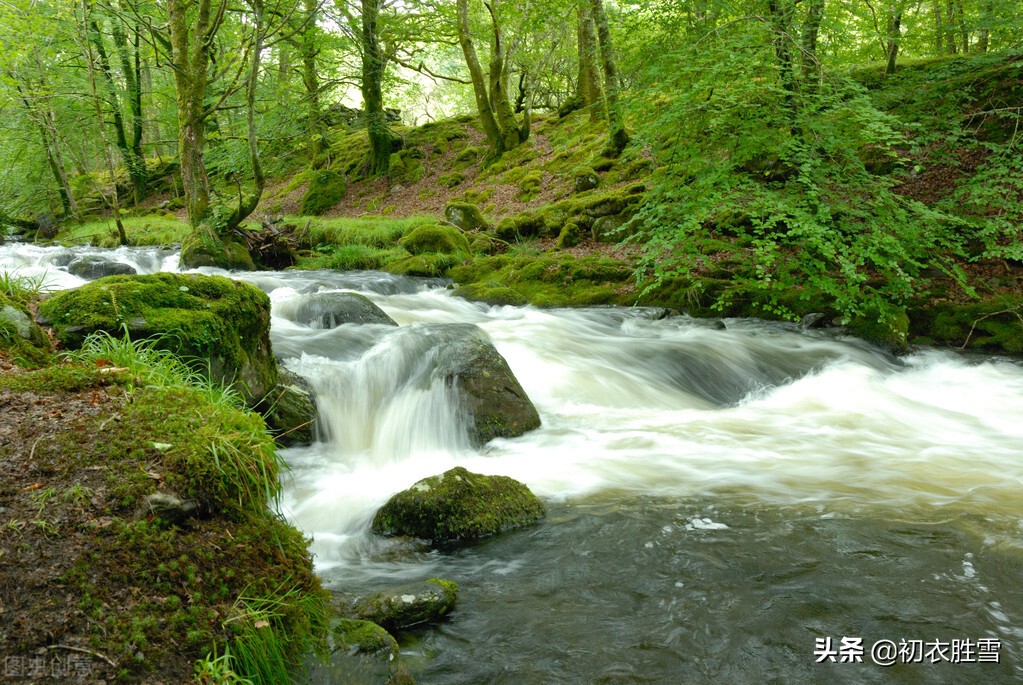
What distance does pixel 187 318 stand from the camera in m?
4.87

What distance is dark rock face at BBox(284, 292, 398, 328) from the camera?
911 centimetres

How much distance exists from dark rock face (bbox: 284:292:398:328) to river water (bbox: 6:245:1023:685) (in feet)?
0.89

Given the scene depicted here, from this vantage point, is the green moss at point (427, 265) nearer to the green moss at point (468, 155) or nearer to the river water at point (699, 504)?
the river water at point (699, 504)

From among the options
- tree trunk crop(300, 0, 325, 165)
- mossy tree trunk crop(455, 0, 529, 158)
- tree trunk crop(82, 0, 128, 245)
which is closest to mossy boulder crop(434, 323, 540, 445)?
tree trunk crop(300, 0, 325, 165)

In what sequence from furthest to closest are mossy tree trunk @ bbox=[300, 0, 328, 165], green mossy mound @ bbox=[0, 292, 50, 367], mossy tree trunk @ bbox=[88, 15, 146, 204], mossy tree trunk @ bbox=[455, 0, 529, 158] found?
mossy tree trunk @ bbox=[88, 15, 146, 204] → mossy tree trunk @ bbox=[455, 0, 529, 158] → mossy tree trunk @ bbox=[300, 0, 328, 165] → green mossy mound @ bbox=[0, 292, 50, 367]

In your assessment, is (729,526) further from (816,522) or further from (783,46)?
(783,46)

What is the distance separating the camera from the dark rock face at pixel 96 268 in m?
12.9

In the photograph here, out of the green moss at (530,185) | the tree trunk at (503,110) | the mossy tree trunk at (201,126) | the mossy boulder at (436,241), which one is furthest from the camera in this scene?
the tree trunk at (503,110)

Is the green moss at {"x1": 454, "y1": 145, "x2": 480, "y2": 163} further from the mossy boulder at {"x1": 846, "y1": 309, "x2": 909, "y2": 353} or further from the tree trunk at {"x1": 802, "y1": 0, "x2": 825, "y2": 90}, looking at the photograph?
the mossy boulder at {"x1": 846, "y1": 309, "x2": 909, "y2": 353}

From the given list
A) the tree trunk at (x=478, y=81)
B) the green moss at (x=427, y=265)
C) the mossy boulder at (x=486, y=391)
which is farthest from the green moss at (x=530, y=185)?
the mossy boulder at (x=486, y=391)

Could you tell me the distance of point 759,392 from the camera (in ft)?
27.4

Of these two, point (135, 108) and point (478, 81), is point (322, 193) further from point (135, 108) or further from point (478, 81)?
point (135, 108)

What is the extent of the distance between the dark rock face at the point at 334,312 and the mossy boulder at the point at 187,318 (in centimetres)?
329

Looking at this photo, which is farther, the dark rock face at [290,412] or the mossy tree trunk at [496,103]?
the mossy tree trunk at [496,103]
